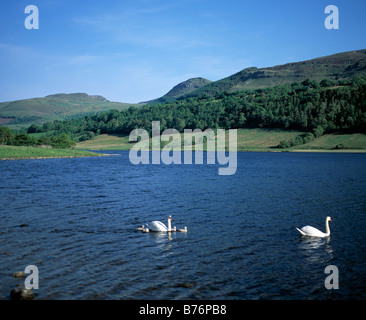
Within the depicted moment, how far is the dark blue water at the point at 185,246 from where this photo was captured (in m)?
15.4

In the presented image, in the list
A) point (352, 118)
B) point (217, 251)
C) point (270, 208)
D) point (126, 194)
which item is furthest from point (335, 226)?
point (352, 118)

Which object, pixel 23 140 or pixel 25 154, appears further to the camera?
pixel 23 140

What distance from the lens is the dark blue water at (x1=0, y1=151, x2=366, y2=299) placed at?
15.4 m

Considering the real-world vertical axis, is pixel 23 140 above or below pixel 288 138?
above

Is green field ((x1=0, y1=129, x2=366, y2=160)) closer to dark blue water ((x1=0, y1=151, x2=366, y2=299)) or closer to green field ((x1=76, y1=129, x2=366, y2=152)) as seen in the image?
green field ((x1=76, y1=129, x2=366, y2=152))

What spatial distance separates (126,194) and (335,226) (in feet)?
82.2

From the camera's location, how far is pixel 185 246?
2166 cm

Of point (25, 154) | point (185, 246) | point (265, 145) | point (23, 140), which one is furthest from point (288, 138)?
point (185, 246)

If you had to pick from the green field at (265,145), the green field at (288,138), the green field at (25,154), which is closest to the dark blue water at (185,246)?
the green field at (25,154)

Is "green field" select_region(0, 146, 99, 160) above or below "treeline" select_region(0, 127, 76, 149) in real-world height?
below

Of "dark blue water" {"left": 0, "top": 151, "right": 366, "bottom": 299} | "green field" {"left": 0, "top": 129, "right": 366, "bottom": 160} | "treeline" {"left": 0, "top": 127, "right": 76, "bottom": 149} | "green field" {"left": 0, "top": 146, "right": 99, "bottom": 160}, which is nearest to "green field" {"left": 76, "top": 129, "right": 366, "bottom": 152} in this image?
"green field" {"left": 0, "top": 129, "right": 366, "bottom": 160}

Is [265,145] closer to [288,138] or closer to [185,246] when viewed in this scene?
[288,138]

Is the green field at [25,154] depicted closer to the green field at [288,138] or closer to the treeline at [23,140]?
the treeline at [23,140]

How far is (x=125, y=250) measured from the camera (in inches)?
813
